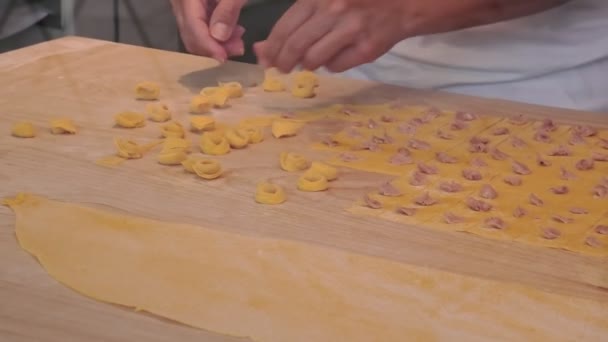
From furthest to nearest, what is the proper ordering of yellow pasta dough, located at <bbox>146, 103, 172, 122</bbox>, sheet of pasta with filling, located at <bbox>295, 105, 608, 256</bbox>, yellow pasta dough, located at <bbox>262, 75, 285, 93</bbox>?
yellow pasta dough, located at <bbox>262, 75, 285, 93</bbox>, yellow pasta dough, located at <bbox>146, 103, 172, 122</bbox>, sheet of pasta with filling, located at <bbox>295, 105, 608, 256</bbox>

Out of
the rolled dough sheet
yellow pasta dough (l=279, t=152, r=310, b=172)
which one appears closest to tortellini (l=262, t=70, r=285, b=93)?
yellow pasta dough (l=279, t=152, r=310, b=172)

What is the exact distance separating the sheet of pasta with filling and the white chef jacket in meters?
0.17

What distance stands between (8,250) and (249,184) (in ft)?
0.69

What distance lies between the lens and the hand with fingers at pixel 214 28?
102cm

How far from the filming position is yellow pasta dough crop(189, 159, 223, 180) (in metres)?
0.79

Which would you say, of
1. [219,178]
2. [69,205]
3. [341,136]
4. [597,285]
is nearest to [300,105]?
[341,136]

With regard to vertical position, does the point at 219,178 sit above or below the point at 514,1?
below

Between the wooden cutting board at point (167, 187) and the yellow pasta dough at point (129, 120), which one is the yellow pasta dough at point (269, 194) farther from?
the yellow pasta dough at point (129, 120)

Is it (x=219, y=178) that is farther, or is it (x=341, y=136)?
(x=341, y=136)

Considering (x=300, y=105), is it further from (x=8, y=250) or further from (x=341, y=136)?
(x=8, y=250)

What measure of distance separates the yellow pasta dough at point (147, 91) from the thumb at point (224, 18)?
9cm

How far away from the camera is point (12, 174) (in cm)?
79

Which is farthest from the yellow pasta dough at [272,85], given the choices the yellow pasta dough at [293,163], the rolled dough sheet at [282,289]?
the rolled dough sheet at [282,289]

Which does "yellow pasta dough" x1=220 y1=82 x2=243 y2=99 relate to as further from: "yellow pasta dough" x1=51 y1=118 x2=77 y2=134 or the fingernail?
"yellow pasta dough" x1=51 y1=118 x2=77 y2=134
